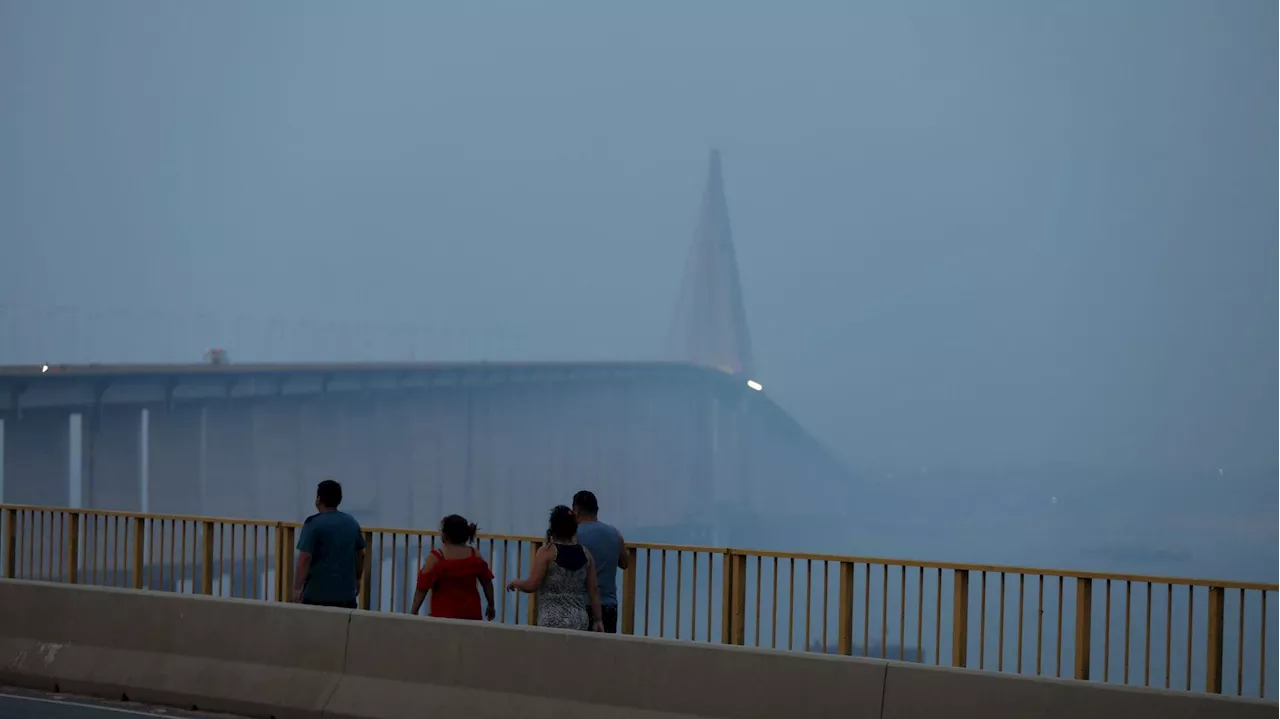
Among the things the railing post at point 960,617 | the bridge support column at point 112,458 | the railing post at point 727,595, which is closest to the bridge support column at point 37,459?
the bridge support column at point 112,458

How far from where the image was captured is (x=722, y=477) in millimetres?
137375

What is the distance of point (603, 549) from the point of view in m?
9.99

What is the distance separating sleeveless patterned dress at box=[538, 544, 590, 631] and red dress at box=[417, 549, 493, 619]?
56cm

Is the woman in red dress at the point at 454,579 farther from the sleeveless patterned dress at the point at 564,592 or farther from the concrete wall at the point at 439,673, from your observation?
the sleeveless patterned dress at the point at 564,592

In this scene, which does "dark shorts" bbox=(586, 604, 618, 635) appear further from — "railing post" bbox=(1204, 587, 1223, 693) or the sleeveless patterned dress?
"railing post" bbox=(1204, 587, 1223, 693)

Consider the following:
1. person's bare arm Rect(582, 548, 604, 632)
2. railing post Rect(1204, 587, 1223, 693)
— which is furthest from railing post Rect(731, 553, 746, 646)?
railing post Rect(1204, 587, 1223, 693)

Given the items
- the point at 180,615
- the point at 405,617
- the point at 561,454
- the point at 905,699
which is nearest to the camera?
the point at 905,699

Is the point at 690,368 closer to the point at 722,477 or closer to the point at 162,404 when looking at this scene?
the point at 722,477

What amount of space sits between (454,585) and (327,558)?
1.31 meters

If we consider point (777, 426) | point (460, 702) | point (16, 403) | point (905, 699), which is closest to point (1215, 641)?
point (905, 699)

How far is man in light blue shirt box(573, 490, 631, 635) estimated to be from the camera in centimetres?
999

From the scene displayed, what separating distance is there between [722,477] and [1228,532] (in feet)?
289

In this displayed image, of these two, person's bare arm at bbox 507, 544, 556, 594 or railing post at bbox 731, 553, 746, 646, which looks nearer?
person's bare arm at bbox 507, 544, 556, 594

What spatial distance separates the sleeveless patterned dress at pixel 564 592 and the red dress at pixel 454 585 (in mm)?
562
